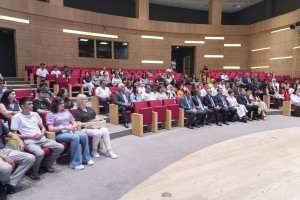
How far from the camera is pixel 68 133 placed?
83.6 inches

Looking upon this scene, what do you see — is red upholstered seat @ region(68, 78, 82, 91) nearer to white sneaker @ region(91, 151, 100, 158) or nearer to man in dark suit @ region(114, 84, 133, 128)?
man in dark suit @ region(114, 84, 133, 128)

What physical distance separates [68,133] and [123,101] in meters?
1.52

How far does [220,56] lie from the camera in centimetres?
962

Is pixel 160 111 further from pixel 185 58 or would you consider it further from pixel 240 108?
pixel 185 58

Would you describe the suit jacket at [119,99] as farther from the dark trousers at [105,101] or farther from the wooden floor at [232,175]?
the wooden floor at [232,175]

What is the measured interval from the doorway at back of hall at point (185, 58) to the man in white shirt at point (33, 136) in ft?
28.1

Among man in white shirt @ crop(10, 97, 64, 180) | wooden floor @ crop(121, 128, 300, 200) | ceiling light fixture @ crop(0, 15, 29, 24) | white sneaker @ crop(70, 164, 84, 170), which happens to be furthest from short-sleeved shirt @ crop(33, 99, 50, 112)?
ceiling light fixture @ crop(0, 15, 29, 24)

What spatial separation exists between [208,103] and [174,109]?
82 centimetres

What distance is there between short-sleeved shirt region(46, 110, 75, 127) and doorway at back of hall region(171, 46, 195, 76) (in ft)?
27.2

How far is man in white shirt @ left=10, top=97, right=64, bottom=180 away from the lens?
180cm

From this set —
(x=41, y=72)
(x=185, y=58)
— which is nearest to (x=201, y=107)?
(x=41, y=72)

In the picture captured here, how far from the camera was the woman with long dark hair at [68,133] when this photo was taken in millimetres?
2023

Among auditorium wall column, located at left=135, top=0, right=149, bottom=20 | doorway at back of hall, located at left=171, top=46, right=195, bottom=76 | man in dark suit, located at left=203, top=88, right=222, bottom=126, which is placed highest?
auditorium wall column, located at left=135, top=0, right=149, bottom=20

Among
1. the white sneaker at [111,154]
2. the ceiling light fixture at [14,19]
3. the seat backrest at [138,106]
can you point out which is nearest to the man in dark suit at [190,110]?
the seat backrest at [138,106]
